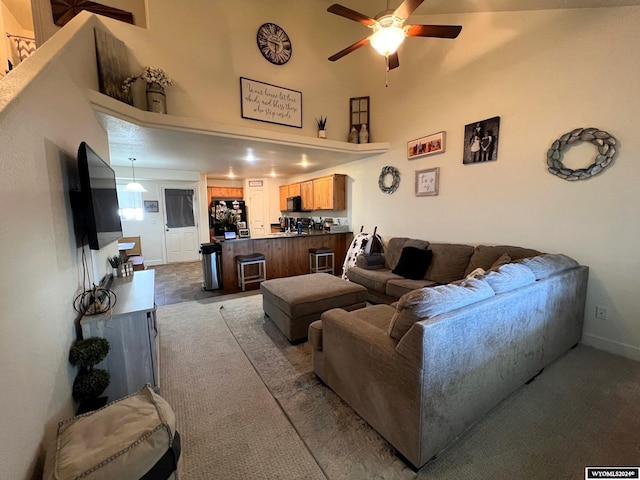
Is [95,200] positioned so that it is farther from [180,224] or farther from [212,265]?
[180,224]

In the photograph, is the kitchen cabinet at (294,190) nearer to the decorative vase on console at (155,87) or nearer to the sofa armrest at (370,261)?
the sofa armrest at (370,261)

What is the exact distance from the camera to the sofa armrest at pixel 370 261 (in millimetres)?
4031

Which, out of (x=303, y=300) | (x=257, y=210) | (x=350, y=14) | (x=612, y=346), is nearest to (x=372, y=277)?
(x=303, y=300)

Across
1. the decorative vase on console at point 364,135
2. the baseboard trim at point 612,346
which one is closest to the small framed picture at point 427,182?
the decorative vase on console at point 364,135

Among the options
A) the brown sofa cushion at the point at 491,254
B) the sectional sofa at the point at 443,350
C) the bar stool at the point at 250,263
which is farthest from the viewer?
the bar stool at the point at 250,263

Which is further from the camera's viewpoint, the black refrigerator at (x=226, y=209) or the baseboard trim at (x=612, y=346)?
the black refrigerator at (x=226, y=209)

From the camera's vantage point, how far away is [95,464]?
0.90 meters

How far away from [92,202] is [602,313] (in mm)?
4458

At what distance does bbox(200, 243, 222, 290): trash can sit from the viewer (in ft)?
14.7

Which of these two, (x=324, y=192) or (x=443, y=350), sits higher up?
(x=324, y=192)

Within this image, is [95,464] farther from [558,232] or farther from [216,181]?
[216,181]

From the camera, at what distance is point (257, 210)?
26.8 feet

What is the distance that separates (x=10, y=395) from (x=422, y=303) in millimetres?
1702

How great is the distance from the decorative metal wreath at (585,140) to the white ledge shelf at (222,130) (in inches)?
93.9
